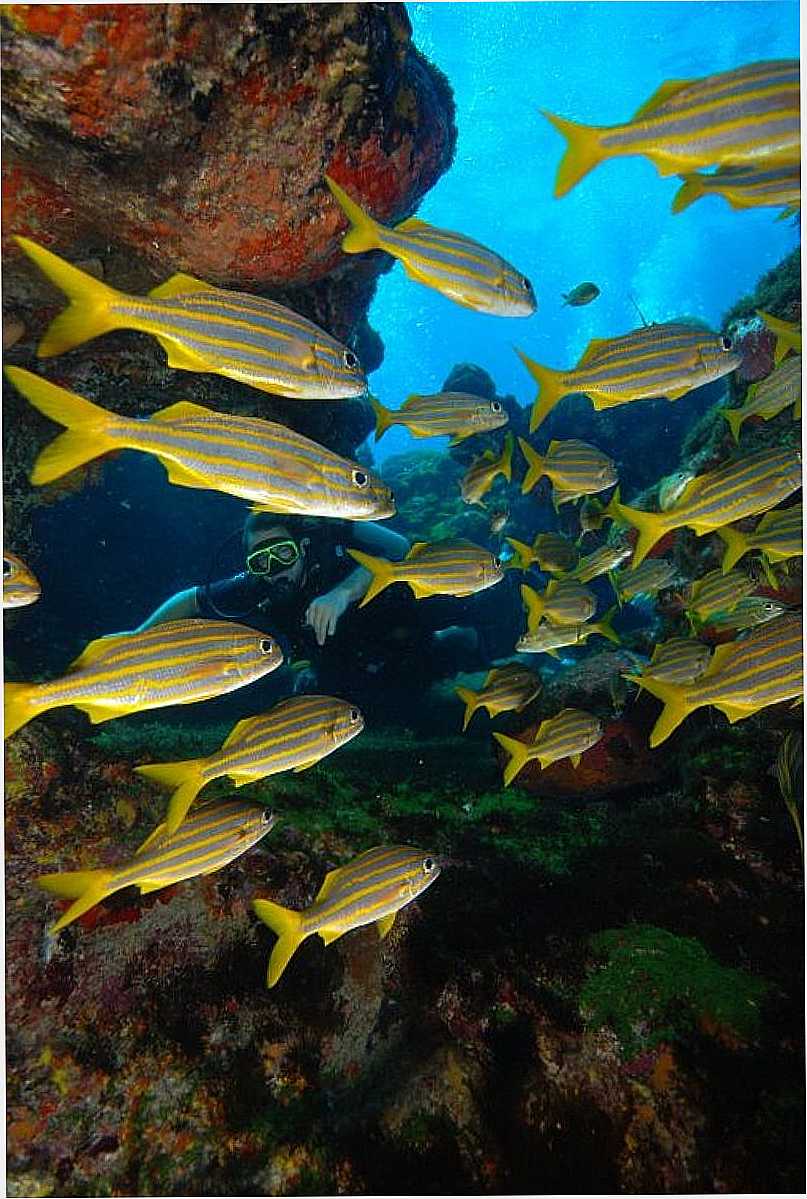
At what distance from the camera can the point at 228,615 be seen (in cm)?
700

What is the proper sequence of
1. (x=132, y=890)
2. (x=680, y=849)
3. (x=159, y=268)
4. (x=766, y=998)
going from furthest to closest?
(x=159, y=268), (x=680, y=849), (x=132, y=890), (x=766, y=998)

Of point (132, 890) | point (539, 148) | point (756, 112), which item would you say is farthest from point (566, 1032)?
point (539, 148)

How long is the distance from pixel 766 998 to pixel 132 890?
339 cm

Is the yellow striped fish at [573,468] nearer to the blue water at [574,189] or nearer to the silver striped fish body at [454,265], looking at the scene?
the silver striped fish body at [454,265]

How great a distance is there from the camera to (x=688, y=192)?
3064mm

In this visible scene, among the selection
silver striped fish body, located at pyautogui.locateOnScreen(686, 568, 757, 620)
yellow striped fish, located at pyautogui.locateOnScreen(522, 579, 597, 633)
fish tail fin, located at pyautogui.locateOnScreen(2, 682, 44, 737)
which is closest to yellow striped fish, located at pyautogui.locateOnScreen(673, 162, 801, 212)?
silver striped fish body, located at pyautogui.locateOnScreen(686, 568, 757, 620)

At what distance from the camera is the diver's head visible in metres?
6.21

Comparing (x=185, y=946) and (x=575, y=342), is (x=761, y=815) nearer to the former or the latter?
(x=185, y=946)

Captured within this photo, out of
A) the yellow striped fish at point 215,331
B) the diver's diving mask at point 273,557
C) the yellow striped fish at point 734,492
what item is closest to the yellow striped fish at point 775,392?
the yellow striped fish at point 734,492

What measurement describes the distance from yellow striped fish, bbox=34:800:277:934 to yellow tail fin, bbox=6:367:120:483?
70.1 inches

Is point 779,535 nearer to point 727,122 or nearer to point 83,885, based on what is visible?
point 727,122

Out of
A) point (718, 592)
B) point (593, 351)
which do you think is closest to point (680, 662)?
point (718, 592)

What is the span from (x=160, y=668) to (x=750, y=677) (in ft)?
10.7

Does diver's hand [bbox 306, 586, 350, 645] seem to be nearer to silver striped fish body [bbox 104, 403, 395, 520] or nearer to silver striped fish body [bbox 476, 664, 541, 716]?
silver striped fish body [bbox 476, 664, 541, 716]
